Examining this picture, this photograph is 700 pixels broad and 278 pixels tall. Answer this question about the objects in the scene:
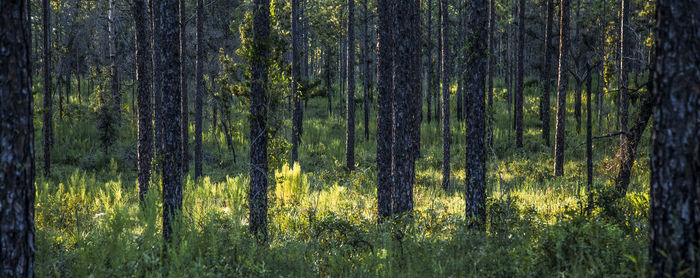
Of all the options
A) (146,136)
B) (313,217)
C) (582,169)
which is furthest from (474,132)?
(582,169)

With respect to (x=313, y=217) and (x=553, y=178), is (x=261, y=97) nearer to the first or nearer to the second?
(x=313, y=217)

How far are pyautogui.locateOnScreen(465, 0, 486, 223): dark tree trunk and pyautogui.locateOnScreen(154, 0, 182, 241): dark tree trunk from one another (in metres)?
4.55

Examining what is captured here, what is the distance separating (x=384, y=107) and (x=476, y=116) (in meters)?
2.32

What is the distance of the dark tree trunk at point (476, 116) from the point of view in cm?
702

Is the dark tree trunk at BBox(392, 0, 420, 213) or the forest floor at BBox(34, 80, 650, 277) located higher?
the dark tree trunk at BBox(392, 0, 420, 213)

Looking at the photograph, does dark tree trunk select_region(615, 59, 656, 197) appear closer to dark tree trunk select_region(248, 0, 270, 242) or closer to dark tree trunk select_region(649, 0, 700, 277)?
dark tree trunk select_region(649, 0, 700, 277)

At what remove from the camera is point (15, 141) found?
382 centimetres

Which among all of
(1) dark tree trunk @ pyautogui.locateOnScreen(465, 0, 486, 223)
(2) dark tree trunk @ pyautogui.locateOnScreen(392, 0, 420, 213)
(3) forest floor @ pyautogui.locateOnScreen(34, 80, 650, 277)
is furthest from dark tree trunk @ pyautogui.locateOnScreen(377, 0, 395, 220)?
(1) dark tree trunk @ pyautogui.locateOnScreen(465, 0, 486, 223)

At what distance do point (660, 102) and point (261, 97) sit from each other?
5.49m

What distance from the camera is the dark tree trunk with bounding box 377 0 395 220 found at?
8961 mm

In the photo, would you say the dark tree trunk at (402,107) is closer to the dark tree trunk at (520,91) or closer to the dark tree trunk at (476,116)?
the dark tree trunk at (476,116)

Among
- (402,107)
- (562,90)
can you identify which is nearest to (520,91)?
(562,90)

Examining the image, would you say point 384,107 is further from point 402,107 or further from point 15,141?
point 15,141

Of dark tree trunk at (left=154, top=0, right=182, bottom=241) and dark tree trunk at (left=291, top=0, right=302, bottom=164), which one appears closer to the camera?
dark tree trunk at (left=154, top=0, right=182, bottom=241)
